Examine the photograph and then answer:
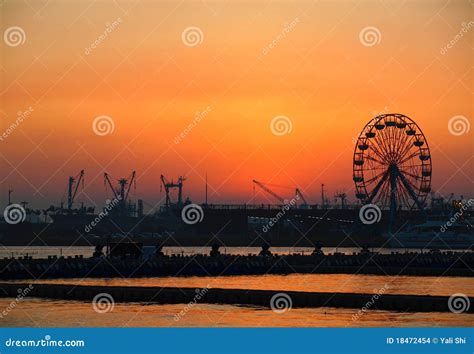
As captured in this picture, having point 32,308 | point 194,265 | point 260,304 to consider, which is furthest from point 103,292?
point 194,265

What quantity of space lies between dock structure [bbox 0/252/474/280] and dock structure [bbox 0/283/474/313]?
16092 millimetres

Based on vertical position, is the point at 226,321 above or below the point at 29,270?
above

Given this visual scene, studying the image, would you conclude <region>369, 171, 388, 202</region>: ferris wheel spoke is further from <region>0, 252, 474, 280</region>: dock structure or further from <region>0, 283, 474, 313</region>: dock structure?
<region>0, 283, 474, 313</region>: dock structure

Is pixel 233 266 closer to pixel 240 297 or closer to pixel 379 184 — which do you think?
pixel 240 297

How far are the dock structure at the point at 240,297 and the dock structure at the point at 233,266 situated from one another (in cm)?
1609

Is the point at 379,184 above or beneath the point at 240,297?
above

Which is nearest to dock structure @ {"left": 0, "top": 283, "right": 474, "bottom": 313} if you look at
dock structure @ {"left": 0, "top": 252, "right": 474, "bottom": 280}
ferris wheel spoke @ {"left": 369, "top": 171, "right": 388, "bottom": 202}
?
dock structure @ {"left": 0, "top": 252, "right": 474, "bottom": 280}

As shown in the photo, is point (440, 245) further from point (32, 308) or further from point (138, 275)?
point (32, 308)

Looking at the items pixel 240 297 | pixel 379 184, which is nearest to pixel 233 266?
pixel 240 297

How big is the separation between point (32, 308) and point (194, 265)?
31297mm

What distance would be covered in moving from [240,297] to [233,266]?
101 feet

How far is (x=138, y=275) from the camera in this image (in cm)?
8106

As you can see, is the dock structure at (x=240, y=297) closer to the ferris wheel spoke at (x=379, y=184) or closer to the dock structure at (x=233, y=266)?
the dock structure at (x=233, y=266)

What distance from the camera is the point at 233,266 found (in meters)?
87.1
